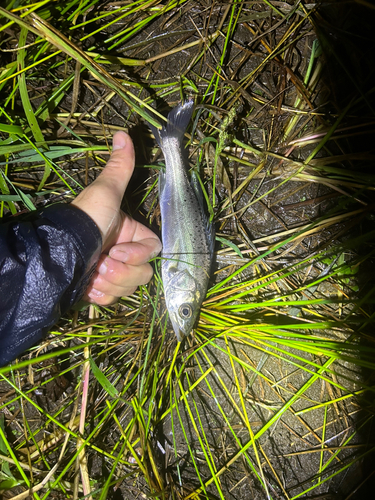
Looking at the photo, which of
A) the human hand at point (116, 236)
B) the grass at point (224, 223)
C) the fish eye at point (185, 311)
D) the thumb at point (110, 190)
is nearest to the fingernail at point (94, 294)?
the human hand at point (116, 236)

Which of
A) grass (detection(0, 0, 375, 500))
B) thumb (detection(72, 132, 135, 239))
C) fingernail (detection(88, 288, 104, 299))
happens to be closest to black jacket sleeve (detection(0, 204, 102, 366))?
thumb (detection(72, 132, 135, 239))

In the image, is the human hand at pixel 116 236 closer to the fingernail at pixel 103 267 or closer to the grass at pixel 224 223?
the fingernail at pixel 103 267

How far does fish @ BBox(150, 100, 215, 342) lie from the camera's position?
2.53 meters

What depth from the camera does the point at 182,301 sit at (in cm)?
252

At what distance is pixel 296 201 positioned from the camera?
2.90 m

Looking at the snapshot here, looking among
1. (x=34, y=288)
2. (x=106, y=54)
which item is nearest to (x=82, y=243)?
(x=34, y=288)

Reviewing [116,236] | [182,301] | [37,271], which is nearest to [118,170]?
[116,236]

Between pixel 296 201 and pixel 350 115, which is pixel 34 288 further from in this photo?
pixel 350 115

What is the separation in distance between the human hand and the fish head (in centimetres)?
22

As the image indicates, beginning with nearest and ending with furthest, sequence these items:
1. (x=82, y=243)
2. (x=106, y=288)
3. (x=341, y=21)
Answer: (x=82, y=243) < (x=106, y=288) < (x=341, y=21)

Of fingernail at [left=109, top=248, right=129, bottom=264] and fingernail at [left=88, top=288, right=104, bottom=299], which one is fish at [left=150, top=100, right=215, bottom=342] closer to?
fingernail at [left=109, top=248, right=129, bottom=264]

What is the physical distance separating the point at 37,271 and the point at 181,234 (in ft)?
3.62

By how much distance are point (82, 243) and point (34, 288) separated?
1.29ft

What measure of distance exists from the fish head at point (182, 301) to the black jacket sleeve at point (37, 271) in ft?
2.36
